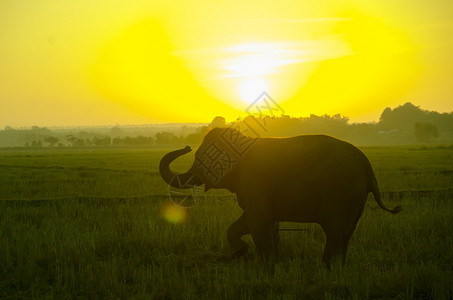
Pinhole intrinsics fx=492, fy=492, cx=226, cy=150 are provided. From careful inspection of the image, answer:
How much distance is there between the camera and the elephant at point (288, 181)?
6980 millimetres

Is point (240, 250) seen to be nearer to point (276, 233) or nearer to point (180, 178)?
point (276, 233)

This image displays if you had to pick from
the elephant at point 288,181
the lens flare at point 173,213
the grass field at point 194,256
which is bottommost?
the grass field at point 194,256

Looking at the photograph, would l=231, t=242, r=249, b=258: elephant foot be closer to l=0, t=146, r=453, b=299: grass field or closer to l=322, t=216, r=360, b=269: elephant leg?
l=0, t=146, r=453, b=299: grass field

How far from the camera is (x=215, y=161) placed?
8.08m

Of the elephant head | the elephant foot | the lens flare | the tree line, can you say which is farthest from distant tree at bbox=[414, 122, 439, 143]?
the elephant foot

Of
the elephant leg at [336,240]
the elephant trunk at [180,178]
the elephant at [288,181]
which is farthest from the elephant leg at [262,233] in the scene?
the elephant trunk at [180,178]

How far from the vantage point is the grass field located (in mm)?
6301

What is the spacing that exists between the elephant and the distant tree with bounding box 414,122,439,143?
394 feet

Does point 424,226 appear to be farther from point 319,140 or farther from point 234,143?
point 234,143

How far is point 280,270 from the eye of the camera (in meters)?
6.82

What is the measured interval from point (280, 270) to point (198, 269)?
136 cm

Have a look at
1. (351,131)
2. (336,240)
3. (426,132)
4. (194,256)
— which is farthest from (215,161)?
(351,131)

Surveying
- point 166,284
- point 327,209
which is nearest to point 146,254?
point 166,284

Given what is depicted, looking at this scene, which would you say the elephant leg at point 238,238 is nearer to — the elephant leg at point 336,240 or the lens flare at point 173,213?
the elephant leg at point 336,240
